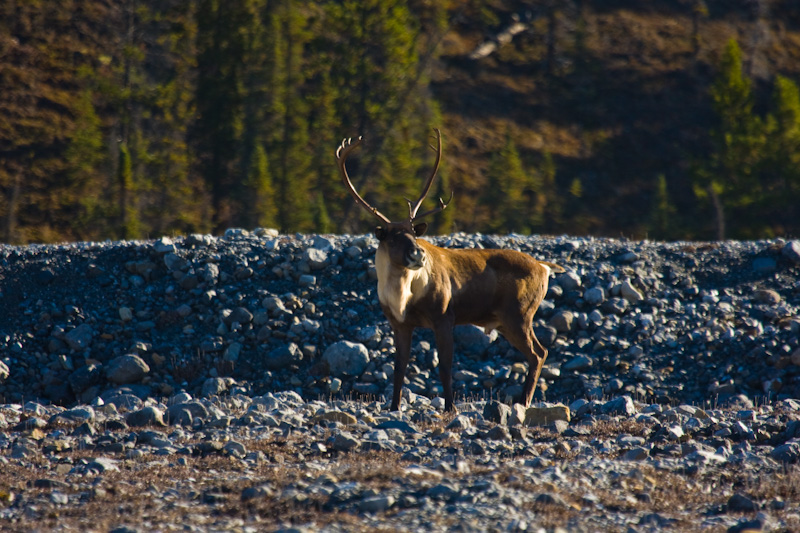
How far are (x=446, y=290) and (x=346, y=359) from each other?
2930mm

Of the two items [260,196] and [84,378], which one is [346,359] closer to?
[84,378]

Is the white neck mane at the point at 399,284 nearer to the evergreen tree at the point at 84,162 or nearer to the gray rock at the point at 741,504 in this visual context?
the gray rock at the point at 741,504

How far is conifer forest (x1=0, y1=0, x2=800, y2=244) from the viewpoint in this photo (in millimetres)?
34312

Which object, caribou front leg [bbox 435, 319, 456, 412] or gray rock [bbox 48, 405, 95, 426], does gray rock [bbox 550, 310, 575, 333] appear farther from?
gray rock [bbox 48, 405, 95, 426]

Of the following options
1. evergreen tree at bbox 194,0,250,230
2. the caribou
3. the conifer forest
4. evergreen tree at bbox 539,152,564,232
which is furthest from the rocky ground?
evergreen tree at bbox 539,152,564,232

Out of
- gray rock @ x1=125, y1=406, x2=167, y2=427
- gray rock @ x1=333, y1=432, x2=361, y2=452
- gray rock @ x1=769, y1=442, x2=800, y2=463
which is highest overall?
gray rock @ x1=769, y1=442, x2=800, y2=463

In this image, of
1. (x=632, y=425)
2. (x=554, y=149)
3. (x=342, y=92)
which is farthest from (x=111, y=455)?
(x=554, y=149)

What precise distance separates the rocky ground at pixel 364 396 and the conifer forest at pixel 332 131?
19.5 m

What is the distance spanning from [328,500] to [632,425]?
376 centimetres

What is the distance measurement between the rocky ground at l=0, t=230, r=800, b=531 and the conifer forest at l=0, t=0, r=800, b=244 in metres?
19.5

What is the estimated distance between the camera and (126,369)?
11617mm

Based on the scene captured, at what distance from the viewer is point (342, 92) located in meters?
35.4

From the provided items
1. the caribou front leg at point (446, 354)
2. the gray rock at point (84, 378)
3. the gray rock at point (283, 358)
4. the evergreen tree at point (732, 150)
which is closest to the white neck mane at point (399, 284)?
the caribou front leg at point (446, 354)

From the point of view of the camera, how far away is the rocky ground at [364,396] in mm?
5457
